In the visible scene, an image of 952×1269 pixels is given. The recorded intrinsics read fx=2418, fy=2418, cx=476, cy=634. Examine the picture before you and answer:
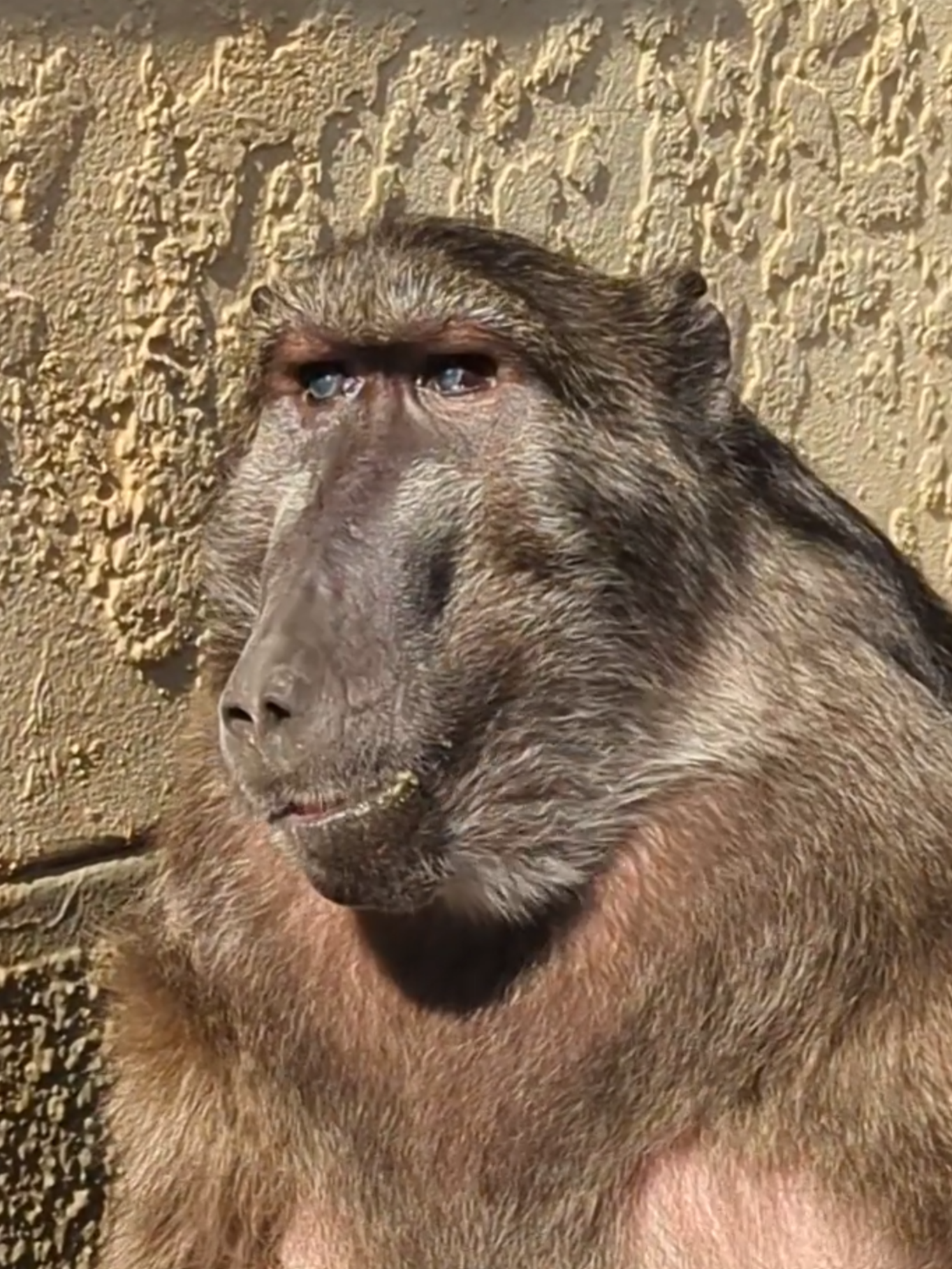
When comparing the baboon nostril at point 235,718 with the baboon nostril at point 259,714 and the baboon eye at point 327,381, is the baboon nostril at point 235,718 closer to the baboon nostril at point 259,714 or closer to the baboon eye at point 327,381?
the baboon nostril at point 259,714

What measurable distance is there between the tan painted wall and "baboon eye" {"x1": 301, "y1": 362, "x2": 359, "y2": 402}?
58 cm

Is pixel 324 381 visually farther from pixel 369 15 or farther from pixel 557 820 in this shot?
pixel 369 15

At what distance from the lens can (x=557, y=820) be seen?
267 cm

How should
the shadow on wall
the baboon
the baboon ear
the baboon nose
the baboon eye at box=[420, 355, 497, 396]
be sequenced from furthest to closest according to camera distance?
the shadow on wall < the baboon ear < the baboon eye at box=[420, 355, 497, 396] < the baboon < the baboon nose

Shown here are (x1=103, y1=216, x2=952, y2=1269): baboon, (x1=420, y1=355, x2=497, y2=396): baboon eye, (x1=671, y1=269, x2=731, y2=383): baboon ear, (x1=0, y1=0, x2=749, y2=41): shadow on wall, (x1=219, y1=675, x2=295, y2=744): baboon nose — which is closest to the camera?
(x1=219, y1=675, x2=295, y2=744): baboon nose

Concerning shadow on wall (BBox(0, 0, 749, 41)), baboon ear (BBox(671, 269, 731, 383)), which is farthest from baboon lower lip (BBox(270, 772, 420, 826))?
shadow on wall (BBox(0, 0, 749, 41))

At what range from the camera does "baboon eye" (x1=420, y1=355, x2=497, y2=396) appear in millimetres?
2672

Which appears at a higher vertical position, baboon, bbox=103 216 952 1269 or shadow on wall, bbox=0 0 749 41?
shadow on wall, bbox=0 0 749 41

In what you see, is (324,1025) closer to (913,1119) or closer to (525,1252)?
(525,1252)

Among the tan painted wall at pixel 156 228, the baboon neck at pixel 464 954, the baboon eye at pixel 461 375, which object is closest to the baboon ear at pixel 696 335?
the baboon eye at pixel 461 375

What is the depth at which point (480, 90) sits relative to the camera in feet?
12.0

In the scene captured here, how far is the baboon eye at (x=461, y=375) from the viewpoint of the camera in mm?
2672

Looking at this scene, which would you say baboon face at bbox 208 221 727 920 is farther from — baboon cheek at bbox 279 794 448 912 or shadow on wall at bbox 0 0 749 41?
shadow on wall at bbox 0 0 749 41

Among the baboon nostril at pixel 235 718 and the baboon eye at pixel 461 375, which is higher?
the baboon eye at pixel 461 375
